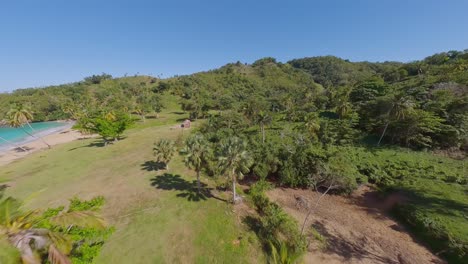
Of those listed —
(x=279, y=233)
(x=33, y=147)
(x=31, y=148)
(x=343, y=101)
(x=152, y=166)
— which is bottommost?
(x=279, y=233)

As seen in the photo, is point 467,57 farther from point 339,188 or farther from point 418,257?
point 418,257

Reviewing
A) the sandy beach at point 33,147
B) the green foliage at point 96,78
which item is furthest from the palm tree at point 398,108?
the green foliage at point 96,78

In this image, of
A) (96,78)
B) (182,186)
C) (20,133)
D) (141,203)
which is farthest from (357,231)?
(96,78)

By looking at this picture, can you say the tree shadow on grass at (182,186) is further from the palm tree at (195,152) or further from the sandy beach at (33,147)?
the sandy beach at (33,147)

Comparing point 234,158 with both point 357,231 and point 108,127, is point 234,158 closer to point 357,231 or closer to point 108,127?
point 357,231

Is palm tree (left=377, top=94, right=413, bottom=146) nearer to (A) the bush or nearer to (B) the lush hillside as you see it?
(B) the lush hillside

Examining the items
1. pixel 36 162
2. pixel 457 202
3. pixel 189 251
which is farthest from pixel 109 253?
pixel 457 202

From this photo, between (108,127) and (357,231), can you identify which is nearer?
(357,231)
